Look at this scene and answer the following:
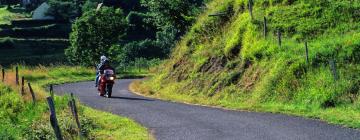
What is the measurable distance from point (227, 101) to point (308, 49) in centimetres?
384

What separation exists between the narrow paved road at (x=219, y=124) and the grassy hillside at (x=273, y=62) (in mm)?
1023

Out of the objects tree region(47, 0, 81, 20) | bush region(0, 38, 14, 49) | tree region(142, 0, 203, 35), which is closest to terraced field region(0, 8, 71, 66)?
bush region(0, 38, 14, 49)

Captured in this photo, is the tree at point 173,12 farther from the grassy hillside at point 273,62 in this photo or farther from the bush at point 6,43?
the bush at point 6,43

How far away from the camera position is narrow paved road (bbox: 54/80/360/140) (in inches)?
552

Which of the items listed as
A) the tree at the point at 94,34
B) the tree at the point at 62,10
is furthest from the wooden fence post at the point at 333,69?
the tree at the point at 62,10

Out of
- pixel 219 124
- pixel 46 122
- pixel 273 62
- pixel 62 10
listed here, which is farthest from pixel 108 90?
pixel 62 10

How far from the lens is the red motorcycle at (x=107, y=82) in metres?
25.4

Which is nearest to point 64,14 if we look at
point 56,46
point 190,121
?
point 56,46

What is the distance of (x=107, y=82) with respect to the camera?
2547 cm

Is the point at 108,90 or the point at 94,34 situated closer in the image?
the point at 108,90

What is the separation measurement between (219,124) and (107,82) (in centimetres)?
1039

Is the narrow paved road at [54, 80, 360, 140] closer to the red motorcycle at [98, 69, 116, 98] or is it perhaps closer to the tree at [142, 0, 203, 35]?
the red motorcycle at [98, 69, 116, 98]

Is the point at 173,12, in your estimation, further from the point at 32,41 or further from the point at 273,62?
the point at 32,41

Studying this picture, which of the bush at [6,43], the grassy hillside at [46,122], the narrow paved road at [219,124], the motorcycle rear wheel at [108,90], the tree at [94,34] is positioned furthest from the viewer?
the bush at [6,43]
